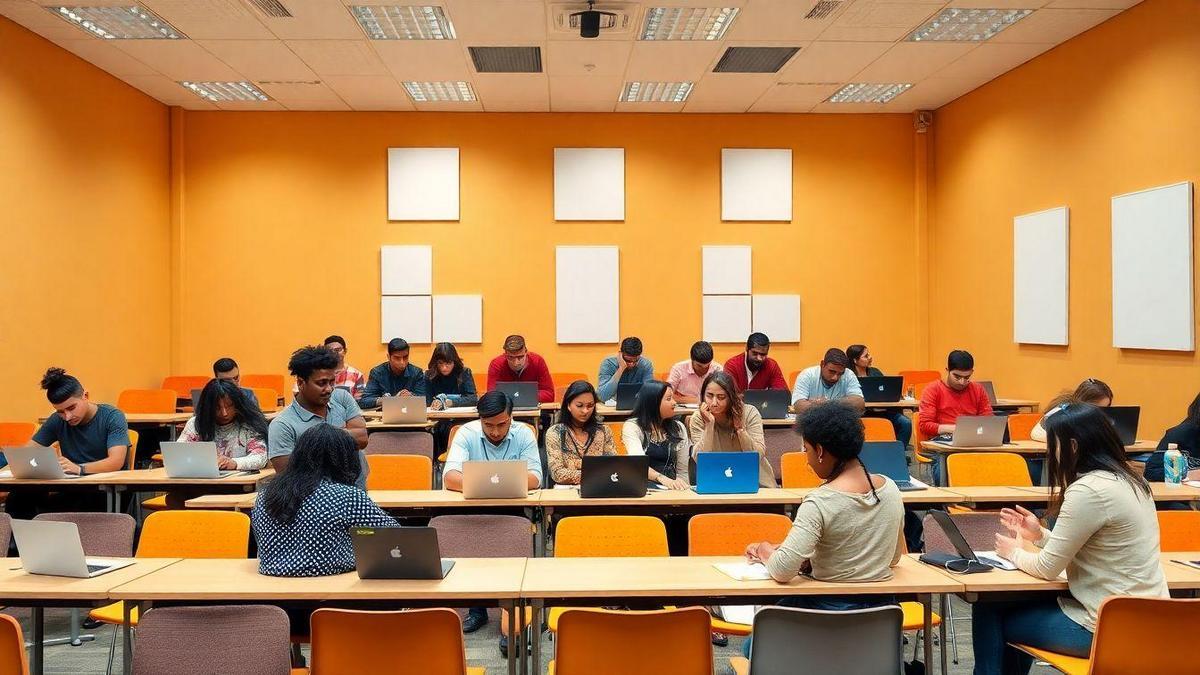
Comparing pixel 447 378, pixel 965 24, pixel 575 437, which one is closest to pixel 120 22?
pixel 447 378

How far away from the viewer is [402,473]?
5.49 metres

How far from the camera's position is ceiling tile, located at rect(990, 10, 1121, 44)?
26.0 ft

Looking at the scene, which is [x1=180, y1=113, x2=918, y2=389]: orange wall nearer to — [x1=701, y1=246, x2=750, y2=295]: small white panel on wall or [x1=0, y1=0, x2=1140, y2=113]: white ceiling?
[x1=701, y1=246, x2=750, y2=295]: small white panel on wall

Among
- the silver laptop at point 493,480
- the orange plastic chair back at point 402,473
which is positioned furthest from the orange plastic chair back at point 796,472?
the orange plastic chair back at point 402,473

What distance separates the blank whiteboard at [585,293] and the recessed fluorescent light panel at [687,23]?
3298mm

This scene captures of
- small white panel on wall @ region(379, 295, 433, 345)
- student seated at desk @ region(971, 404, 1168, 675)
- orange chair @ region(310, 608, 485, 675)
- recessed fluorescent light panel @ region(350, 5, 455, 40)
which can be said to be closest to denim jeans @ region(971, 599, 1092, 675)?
student seated at desk @ region(971, 404, 1168, 675)

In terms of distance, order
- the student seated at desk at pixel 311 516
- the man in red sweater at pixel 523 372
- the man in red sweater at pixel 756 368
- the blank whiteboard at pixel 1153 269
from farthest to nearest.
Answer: the man in red sweater at pixel 523 372
the man in red sweater at pixel 756 368
the blank whiteboard at pixel 1153 269
the student seated at desk at pixel 311 516

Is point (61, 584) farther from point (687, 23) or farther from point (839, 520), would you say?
point (687, 23)

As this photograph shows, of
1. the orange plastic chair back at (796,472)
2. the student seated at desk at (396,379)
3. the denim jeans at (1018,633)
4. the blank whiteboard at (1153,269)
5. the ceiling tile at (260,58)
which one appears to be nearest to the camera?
the denim jeans at (1018,633)

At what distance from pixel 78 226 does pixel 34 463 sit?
15.5 ft

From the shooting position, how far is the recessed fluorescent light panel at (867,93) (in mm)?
10336

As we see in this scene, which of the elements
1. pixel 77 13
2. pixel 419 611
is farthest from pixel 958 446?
pixel 77 13

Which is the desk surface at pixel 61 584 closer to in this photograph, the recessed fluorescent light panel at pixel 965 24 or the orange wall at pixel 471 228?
the recessed fluorescent light panel at pixel 965 24

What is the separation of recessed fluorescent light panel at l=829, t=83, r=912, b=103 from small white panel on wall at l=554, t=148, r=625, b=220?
2658 mm
